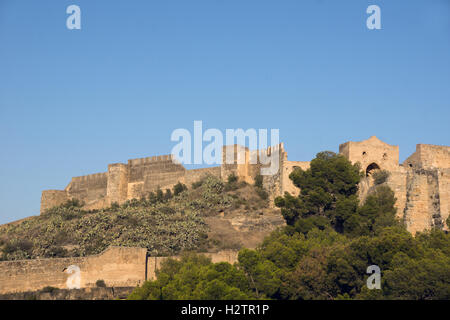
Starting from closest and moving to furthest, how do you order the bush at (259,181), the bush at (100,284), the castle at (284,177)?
1. the bush at (100,284)
2. the castle at (284,177)
3. the bush at (259,181)

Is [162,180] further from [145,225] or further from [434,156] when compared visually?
[434,156]

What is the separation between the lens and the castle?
3080 cm

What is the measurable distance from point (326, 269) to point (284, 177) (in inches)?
440

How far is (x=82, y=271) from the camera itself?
85.0ft

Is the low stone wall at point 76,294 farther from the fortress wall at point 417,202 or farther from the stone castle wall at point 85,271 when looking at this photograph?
the fortress wall at point 417,202

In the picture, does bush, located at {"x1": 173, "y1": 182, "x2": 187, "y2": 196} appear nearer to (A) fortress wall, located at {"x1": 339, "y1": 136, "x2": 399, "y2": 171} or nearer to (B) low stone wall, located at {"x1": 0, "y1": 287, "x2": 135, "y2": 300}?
(A) fortress wall, located at {"x1": 339, "y1": 136, "x2": 399, "y2": 171}

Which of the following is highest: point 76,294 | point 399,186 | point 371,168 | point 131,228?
point 371,168

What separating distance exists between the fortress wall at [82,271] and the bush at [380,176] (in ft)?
38.3

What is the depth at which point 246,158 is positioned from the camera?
40594 mm

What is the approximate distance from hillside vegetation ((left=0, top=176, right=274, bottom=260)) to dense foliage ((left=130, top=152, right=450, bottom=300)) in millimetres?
5035

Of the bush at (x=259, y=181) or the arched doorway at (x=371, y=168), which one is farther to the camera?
the bush at (x=259, y=181)

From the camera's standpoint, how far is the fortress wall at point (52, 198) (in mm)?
45644

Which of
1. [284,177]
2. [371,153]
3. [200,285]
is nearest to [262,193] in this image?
[284,177]

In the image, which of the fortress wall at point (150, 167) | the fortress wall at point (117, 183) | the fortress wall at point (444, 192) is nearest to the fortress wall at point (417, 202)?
the fortress wall at point (444, 192)
